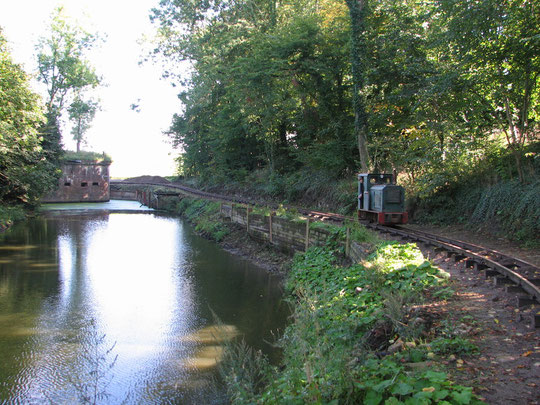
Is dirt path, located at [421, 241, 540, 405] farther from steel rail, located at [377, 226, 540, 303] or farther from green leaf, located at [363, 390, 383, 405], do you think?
green leaf, located at [363, 390, 383, 405]

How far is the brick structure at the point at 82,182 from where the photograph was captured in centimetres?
4178

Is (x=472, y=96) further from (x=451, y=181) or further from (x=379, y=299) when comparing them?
(x=379, y=299)

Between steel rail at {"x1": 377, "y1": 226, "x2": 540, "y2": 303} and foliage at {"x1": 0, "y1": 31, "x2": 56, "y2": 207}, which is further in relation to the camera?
foliage at {"x1": 0, "y1": 31, "x2": 56, "y2": 207}

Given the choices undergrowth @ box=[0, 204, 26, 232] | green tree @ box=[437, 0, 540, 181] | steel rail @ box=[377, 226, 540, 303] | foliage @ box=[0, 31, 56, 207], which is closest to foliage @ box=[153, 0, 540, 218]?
green tree @ box=[437, 0, 540, 181]

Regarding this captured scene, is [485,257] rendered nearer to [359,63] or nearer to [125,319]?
[125,319]

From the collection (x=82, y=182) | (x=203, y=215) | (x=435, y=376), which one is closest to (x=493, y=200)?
(x=435, y=376)

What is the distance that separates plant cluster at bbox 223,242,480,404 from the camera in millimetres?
3619

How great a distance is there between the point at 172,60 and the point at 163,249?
65.1 ft

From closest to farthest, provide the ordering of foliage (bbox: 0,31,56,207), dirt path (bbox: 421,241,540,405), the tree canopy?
dirt path (bbox: 421,241,540,405), the tree canopy, foliage (bbox: 0,31,56,207)

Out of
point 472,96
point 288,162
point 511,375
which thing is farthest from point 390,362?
point 288,162

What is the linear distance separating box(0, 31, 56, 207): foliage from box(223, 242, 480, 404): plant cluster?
16507 mm

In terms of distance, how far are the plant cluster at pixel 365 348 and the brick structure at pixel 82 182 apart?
39343 mm

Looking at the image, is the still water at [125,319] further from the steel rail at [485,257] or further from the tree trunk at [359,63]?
the tree trunk at [359,63]

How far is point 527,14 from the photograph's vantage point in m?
9.16
